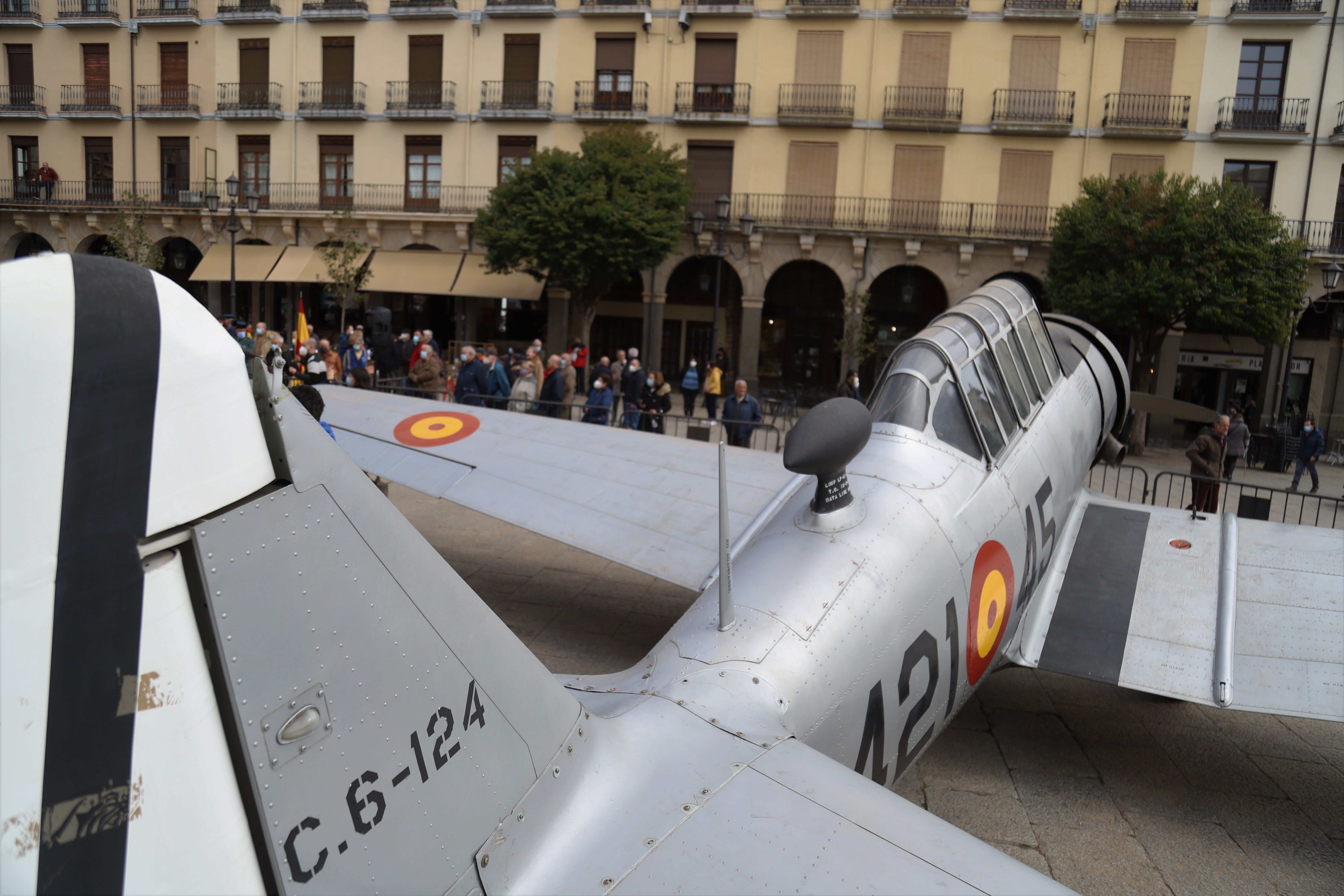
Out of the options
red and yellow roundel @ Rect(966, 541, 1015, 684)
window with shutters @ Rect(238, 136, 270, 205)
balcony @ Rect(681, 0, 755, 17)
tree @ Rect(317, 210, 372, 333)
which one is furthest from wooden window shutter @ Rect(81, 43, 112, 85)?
red and yellow roundel @ Rect(966, 541, 1015, 684)

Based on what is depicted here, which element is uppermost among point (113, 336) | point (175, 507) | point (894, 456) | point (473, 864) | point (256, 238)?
point (256, 238)

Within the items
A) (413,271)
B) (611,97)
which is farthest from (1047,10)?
(413,271)

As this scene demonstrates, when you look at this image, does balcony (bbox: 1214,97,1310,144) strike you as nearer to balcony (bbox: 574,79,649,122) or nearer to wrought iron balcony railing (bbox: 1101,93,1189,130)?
wrought iron balcony railing (bbox: 1101,93,1189,130)

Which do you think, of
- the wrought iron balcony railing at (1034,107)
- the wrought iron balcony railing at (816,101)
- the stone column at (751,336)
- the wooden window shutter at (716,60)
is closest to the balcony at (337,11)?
the wooden window shutter at (716,60)

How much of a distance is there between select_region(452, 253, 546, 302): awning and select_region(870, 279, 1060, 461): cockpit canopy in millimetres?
24081

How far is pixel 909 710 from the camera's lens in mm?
3773

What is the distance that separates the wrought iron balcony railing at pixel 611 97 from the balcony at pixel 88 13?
17843mm

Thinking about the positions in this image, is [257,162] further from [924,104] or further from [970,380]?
[970,380]

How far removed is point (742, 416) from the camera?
14422mm

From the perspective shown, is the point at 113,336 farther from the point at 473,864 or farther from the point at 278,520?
the point at 473,864

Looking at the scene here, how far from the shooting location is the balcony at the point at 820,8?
2692 cm

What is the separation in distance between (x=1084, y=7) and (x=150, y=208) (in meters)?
32.1

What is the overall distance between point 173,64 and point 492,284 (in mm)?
15113

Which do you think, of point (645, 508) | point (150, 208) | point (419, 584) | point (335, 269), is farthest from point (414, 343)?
point (419, 584)
